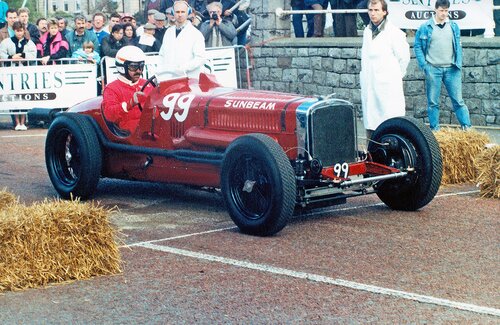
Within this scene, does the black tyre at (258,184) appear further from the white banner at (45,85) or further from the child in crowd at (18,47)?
the child in crowd at (18,47)

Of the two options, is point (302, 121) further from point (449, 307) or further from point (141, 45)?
point (141, 45)

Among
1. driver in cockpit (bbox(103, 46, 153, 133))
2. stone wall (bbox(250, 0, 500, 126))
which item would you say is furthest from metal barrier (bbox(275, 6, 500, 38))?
driver in cockpit (bbox(103, 46, 153, 133))

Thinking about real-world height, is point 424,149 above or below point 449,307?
above

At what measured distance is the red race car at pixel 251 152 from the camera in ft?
29.6

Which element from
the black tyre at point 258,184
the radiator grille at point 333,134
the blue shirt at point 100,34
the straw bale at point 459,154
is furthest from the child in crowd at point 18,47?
the black tyre at point 258,184

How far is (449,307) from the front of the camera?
669 cm

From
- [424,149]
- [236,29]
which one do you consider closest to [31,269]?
[424,149]

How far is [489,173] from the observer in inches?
432

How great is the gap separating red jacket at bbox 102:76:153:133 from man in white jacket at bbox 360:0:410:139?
9.30ft

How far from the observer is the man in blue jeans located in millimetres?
15242

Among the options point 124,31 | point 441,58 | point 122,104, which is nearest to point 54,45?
point 124,31

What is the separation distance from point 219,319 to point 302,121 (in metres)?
3.29

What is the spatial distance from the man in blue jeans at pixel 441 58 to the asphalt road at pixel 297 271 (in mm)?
4635

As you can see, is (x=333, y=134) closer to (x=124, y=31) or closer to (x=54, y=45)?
(x=124, y=31)
